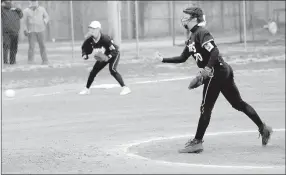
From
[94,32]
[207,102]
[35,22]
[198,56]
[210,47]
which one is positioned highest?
[210,47]

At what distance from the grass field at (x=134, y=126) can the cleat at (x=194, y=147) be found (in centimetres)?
14

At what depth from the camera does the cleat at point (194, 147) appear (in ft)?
35.7

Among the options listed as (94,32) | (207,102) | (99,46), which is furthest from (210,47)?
(99,46)

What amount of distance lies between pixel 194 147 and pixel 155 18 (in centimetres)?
3162

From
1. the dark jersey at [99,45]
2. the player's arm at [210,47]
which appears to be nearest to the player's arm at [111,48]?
the dark jersey at [99,45]

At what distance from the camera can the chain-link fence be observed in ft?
130

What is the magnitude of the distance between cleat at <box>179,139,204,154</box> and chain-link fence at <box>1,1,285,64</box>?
27.4m

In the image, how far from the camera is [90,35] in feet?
57.7

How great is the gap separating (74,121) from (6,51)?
10.8 meters

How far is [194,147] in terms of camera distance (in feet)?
35.7

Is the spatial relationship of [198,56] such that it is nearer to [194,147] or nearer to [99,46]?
[194,147]

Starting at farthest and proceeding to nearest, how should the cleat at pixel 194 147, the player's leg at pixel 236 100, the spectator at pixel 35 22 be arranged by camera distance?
the spectator at pixel 35 22
the player's leg at pixel 236 100
the cleat at pixel 194 147

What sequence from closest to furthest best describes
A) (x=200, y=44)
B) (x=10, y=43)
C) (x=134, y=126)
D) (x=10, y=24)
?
(x=200, y=44) < (x=134, y=126) < (x=10, y=24) < (x=10, y=43)

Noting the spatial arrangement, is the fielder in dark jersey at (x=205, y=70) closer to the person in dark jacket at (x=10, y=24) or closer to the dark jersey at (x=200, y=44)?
the dark jersey at (x=200, y=44)
